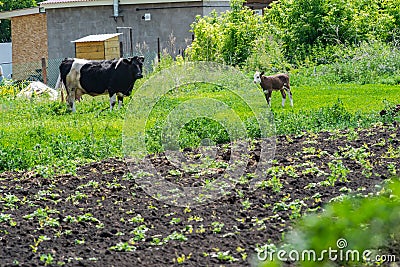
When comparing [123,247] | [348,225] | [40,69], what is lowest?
[40,69]

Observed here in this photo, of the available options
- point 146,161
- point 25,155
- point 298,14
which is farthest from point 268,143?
point 298,14

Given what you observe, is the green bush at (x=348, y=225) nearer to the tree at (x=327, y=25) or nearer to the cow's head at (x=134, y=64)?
the cow's head at (x=134, y=64)

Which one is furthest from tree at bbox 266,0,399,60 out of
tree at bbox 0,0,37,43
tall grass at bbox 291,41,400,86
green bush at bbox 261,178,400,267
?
tree at bbox 0,0,37,43

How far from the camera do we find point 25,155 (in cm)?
1068

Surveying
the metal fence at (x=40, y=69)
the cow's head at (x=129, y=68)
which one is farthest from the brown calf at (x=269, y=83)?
the metal fence at (x=40, y=69)

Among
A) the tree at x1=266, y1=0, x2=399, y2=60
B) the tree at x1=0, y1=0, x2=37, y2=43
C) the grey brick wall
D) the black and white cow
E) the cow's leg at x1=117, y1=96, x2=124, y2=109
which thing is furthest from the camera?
the tree at x1=0, y1=0, x2=37, y2=43

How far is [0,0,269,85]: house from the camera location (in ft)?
103

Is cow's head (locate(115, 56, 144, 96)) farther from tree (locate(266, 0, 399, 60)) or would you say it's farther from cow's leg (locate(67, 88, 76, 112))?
tree (locate(266, 0, 399, 60))

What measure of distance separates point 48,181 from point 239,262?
3.96 meters

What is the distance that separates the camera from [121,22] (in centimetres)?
3278

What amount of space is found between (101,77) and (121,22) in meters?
15.9

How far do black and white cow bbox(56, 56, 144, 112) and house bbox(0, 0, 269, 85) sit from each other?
12.5m

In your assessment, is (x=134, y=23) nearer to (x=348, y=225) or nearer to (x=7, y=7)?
(x=7, y=7)

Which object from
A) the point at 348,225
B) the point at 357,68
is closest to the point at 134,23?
the point at 357,68
